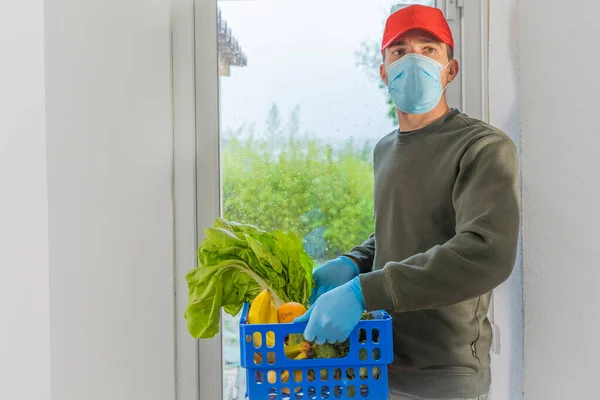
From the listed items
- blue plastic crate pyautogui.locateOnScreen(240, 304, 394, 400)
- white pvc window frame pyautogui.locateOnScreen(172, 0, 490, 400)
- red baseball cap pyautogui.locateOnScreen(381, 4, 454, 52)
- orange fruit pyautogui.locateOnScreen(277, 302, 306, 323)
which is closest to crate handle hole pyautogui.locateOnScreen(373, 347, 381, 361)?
blue plastic crate pyautogui.locateOnScreen(240, 304, 394, 400)

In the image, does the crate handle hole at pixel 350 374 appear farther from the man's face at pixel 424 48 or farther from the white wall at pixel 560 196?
the man's face at pixel 424 48

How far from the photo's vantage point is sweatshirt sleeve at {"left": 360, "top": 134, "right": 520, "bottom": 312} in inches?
49.1

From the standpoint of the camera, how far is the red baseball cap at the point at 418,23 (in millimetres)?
1479

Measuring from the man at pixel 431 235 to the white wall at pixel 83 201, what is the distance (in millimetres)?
418

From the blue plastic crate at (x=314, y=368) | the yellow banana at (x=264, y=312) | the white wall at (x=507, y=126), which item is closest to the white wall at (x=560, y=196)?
the white wall at (x=507, y=126)

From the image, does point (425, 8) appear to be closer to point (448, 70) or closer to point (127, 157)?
point (448, 70)

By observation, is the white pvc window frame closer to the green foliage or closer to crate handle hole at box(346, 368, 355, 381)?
the green foliage

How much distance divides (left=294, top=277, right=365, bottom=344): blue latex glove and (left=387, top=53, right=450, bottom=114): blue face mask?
0.48 meters

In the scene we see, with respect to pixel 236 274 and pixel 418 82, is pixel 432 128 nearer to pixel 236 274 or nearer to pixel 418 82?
pixel 418 82

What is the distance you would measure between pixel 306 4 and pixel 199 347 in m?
1.08

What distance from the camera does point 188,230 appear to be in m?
1.92

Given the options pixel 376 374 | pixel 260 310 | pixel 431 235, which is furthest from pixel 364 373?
pixel 431 235

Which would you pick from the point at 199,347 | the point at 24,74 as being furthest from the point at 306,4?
the point at 24,74

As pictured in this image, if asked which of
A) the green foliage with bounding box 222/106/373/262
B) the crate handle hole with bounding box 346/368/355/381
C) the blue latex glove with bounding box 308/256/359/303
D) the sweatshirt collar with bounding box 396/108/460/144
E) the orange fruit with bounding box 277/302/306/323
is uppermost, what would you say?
the sweatshirt collar with bounding box 396/108/460/144
